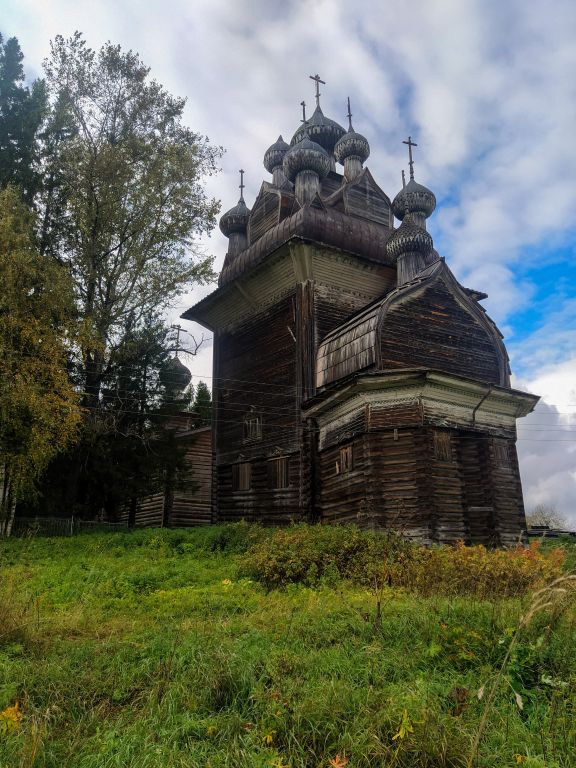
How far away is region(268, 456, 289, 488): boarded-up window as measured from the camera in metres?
19.8

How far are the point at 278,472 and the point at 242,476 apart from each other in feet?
7.62

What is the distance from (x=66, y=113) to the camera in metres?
21.5

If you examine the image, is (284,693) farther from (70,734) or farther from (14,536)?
(14,536)

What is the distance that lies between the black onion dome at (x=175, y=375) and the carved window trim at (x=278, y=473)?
5.82 meters

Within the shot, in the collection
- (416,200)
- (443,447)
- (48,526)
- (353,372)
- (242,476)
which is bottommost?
(48,526)

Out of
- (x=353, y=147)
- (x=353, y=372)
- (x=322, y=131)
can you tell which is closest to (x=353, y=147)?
(x=353, y=147)

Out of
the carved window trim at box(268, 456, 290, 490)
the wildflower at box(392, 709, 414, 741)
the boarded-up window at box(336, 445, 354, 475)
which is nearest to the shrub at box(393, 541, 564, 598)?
the wildflower at box(392, 709, 414, 741)

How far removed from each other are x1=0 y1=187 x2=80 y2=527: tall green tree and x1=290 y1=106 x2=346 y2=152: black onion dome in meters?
14.4

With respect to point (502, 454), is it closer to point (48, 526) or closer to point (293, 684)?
point (48, 526)

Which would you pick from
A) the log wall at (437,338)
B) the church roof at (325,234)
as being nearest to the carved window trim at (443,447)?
the log wall at (437,338)

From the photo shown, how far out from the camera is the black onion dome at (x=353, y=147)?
Result: 26516 mm

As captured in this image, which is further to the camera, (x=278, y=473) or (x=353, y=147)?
(x=353, y=147)

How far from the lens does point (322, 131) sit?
28.1 metres

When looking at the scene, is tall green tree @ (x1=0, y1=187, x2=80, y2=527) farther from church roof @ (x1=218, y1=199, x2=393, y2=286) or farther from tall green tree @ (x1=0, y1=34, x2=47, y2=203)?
church roof @ (x1=218, y1=199, x2=393, y2=286)
